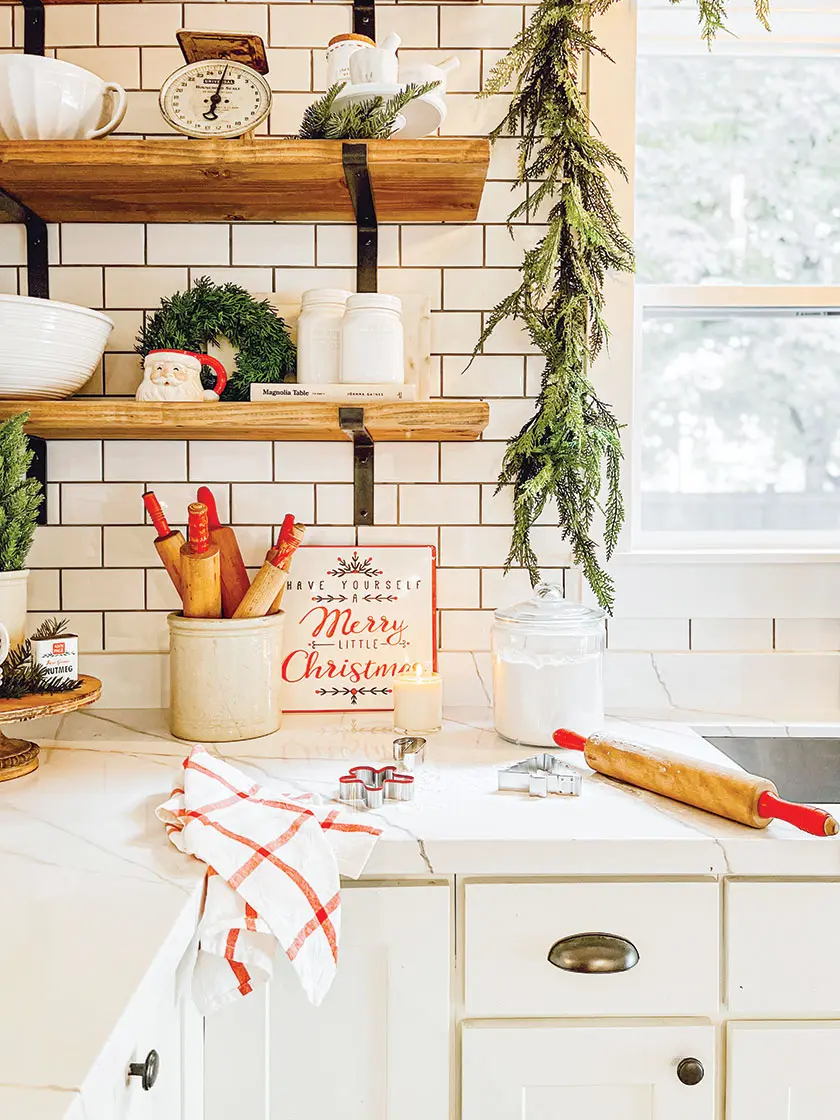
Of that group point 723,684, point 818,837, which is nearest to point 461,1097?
point 818,837

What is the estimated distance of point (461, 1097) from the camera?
113 cm

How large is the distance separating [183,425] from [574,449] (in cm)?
66

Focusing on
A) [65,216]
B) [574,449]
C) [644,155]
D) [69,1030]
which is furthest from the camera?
[644,155]

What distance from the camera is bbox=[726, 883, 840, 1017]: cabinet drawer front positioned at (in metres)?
1.12

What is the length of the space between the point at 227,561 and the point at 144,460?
30 cm

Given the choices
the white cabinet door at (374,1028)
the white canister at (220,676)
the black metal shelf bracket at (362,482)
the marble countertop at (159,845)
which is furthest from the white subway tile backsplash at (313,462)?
the white cabinet door at (374,1028)

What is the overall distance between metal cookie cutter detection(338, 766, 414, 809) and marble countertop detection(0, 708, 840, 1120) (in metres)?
0.02

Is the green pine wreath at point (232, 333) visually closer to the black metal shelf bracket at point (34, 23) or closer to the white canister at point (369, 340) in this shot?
the white canister at point (369, 340)

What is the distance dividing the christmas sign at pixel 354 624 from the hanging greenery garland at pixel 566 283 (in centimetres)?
22

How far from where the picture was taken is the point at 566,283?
5.39 feet

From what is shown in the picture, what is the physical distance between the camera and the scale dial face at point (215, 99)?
1.51 metres

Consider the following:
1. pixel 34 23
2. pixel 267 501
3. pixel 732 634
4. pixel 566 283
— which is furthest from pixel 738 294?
pixel 34 23

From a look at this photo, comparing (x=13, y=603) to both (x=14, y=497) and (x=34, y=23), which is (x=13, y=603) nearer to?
(x=14, y=497)

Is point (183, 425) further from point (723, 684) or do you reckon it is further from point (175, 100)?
point (723, 684)
